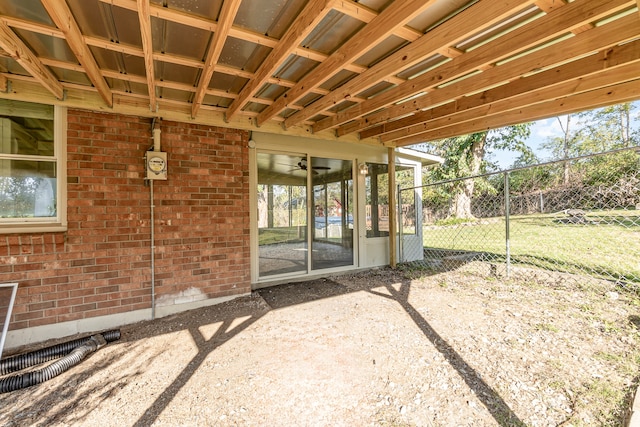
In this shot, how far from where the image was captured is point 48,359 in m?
2.47

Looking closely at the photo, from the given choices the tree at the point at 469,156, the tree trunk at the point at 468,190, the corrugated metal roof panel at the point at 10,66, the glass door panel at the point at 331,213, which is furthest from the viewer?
the tree trunk at the point at 468,190

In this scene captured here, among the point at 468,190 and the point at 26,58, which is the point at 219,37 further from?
the point at 468,190

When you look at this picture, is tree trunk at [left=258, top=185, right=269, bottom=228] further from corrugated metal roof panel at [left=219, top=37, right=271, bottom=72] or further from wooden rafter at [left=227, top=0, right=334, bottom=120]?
corrugated metal roof panel at [left=219, top=37, right=271, bottom=72]

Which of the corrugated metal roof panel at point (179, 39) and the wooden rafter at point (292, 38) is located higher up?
the corrugated metal roof panel at point (179, 39)

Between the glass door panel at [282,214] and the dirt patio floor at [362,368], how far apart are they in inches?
42.3

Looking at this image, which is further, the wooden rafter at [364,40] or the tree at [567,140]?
the tree at [567,140]

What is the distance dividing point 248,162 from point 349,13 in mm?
2621

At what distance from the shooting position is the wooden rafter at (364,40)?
1732 millimetres

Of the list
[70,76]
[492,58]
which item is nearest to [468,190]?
[492,58]

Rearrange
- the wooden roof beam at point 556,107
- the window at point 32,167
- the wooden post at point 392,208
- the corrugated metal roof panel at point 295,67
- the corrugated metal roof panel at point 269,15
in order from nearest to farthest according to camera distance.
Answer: the corrugated metal roof panel at point 269,15 → the corrugated metal roof panel at point 295,67 → the window at point 32,167 → the wooden roof beam at point 556,107 → the wooden post at point 392,208

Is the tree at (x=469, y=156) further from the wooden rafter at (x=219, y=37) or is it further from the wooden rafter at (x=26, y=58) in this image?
the wooden rafter at (x=26, y=58)

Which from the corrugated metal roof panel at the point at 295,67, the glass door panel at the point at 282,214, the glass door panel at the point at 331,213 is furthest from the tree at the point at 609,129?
the corrugated metal roof panel at the point at 295,67

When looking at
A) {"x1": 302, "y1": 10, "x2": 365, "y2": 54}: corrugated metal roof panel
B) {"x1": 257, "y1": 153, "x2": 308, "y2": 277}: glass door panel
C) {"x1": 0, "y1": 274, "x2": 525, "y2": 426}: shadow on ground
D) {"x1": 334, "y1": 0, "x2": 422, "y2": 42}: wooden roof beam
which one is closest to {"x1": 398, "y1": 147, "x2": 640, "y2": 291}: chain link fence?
{"x1": 0, "y1": 274, "x2": 525, "y2": 426}: shadow on ground

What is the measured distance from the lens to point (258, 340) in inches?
108
